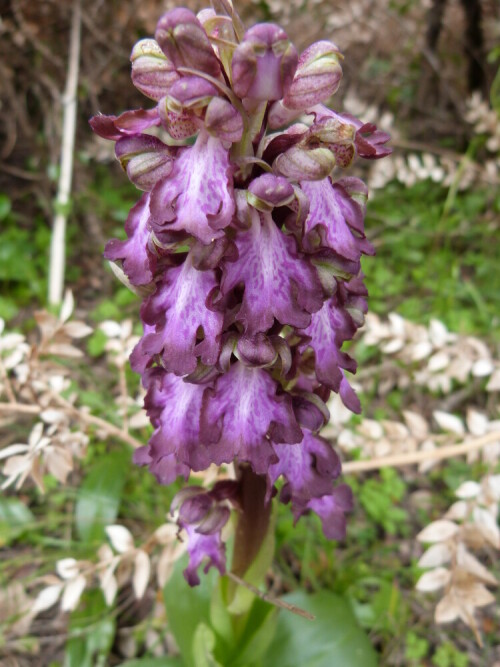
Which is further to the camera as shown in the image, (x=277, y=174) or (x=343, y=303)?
(x=343, y=303)

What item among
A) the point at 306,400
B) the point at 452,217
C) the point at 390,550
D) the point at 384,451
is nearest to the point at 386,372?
the point at 390,550

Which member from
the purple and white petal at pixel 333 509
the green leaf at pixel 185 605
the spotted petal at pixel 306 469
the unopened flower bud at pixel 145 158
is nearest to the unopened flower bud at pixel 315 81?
the unopened flower bud at pixel 145 158

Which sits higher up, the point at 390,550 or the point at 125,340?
the point at 125,340

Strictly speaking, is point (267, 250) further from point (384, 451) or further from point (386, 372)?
point (386, 372)

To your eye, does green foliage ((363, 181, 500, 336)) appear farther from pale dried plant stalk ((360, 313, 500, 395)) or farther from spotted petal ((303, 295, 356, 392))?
spotted petal ((303, 295, 356, 392))

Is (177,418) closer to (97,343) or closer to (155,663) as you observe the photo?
(155,663)

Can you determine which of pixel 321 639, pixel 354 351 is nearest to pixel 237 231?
pixel 321 639
